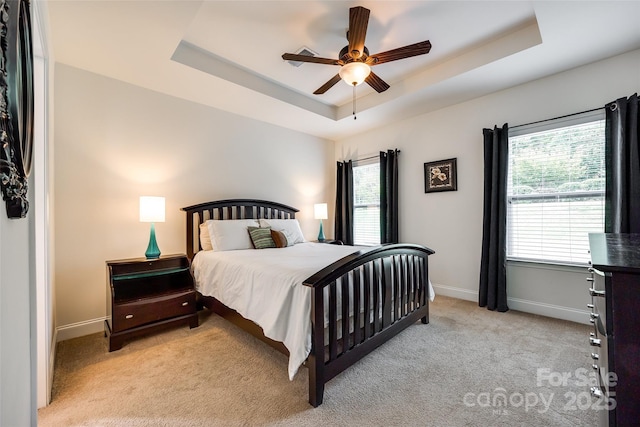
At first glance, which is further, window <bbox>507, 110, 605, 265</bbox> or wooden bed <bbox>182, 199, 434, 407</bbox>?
window <bbox>507, 110, 605, 265</bbox>

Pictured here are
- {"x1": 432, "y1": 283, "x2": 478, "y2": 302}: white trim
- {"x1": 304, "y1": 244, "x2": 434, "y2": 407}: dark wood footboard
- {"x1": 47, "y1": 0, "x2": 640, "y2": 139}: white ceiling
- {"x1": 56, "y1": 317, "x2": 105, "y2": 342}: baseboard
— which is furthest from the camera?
{"x1": 432, "y1": 283, "x2": 478, "y2": 302}: white trim

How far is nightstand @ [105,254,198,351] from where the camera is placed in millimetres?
2336

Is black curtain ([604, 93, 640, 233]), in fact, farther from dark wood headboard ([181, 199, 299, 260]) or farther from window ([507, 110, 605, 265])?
dark wood headboard ([181, 199, 299, 260])

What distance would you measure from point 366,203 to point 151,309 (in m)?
3.52

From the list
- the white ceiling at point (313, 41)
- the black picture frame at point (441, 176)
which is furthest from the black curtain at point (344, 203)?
the white ceiling at point (313, 41)

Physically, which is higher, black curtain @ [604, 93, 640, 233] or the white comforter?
black curtain @ [604, 93, 640, 233]

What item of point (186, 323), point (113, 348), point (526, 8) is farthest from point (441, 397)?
point (526, 8)

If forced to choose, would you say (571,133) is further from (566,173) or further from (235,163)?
(235,163)

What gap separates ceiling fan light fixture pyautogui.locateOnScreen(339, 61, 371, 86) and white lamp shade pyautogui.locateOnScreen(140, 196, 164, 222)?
2193 mm

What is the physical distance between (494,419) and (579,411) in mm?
513

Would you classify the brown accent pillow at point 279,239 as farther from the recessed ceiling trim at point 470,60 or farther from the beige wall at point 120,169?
the recessed ceiling trim at point 470,60

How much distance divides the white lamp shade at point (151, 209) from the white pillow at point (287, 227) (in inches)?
47.5

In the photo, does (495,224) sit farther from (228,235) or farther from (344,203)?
(228,235)

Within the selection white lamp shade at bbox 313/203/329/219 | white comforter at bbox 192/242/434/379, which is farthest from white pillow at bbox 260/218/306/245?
white comforter at bbox 192/242/434/379
